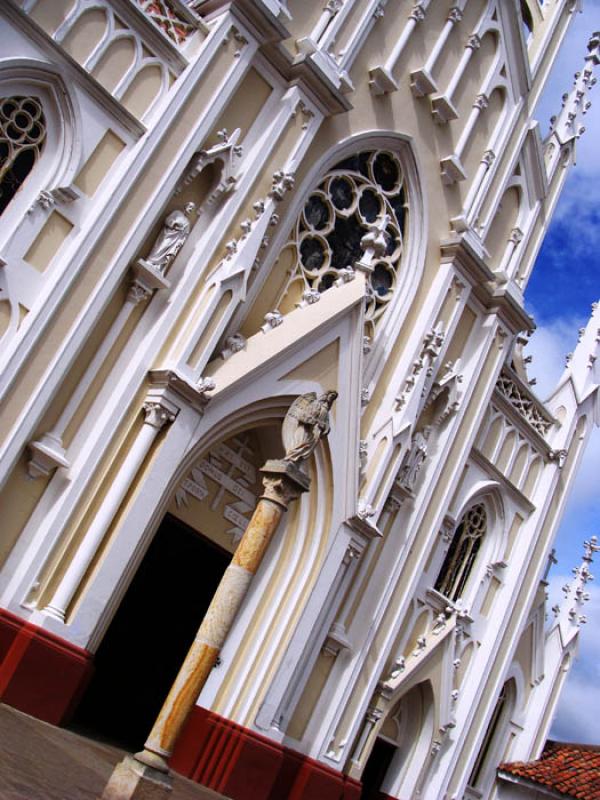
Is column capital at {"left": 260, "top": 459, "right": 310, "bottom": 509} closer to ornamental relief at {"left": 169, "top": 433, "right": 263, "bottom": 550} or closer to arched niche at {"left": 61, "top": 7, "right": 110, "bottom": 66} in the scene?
ornamental relief at {"left": 169, "top": 433, "right": 263, "bottom": 550}

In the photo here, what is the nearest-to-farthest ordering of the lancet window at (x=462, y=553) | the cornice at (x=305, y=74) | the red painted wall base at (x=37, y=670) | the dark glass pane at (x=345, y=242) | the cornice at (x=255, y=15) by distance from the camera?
the red painted wall base at (x=37, y=670)
the cornice at (x=255, y=15)
the cornice at (x=305, y=74)
the dark glass pane at (x=345, y=242)
the lancet window at (x=462, y=553)

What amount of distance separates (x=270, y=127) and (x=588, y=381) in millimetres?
12076

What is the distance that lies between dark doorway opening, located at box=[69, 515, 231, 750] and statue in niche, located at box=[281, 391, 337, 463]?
11.3 feet

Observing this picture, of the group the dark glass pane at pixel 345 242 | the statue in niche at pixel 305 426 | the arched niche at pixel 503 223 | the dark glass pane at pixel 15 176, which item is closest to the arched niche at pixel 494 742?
the arched niche at pixel 503 223

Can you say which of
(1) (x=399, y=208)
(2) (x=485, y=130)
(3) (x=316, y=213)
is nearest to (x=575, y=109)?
(2) (x=485, y=130)

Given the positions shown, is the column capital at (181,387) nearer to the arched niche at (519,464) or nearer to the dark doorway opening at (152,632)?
the dark doorway opening at (152,632)

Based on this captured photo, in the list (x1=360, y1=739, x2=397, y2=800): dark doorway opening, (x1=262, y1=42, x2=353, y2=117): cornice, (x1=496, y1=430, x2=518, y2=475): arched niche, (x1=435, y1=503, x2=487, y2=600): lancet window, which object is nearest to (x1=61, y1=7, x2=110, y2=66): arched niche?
(x1=262, y1=42, x2=353, y2=117): cornice

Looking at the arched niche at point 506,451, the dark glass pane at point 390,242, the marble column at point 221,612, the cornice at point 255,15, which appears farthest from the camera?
the arched niche at point 506,451

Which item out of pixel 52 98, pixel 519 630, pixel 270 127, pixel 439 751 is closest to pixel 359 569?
pixel 439 751

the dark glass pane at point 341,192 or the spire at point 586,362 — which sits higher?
the spire at point 586,362

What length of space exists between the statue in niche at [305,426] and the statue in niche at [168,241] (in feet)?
9.14

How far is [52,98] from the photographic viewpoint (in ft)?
40.8

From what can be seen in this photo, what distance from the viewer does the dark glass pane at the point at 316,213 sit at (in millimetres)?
16328

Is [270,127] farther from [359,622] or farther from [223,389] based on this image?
[359,622]
